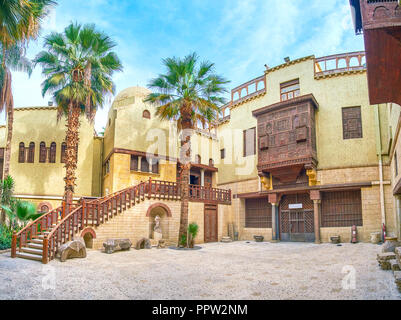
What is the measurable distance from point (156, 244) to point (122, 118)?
8432mm

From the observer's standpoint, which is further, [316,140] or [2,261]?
[316,140]

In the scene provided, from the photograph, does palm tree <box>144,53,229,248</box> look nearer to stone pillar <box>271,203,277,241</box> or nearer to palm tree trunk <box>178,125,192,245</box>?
palm tree trunk <box>178,125,192,245</box>

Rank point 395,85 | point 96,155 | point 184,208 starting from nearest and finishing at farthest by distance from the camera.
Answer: point 395,85
point 184,208
point 96,155

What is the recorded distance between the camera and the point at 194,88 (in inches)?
680

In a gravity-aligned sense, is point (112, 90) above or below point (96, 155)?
above

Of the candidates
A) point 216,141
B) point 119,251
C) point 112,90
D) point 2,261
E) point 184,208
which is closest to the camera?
point 2,261

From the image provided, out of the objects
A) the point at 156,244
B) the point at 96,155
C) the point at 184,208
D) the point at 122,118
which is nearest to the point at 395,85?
the point at 184,208

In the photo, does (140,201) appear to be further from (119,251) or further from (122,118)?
(122,118)

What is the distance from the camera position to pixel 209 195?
20.8 m

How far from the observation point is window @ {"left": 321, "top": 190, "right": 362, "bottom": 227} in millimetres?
17609

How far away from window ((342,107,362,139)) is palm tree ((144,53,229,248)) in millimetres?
7087

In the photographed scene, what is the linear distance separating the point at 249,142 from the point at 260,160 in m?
2.85

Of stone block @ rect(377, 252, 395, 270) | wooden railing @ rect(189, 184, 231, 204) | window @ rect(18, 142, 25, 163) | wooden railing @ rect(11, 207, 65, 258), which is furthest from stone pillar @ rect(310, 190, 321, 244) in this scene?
window @ rect(18, 142, 25, 163)
